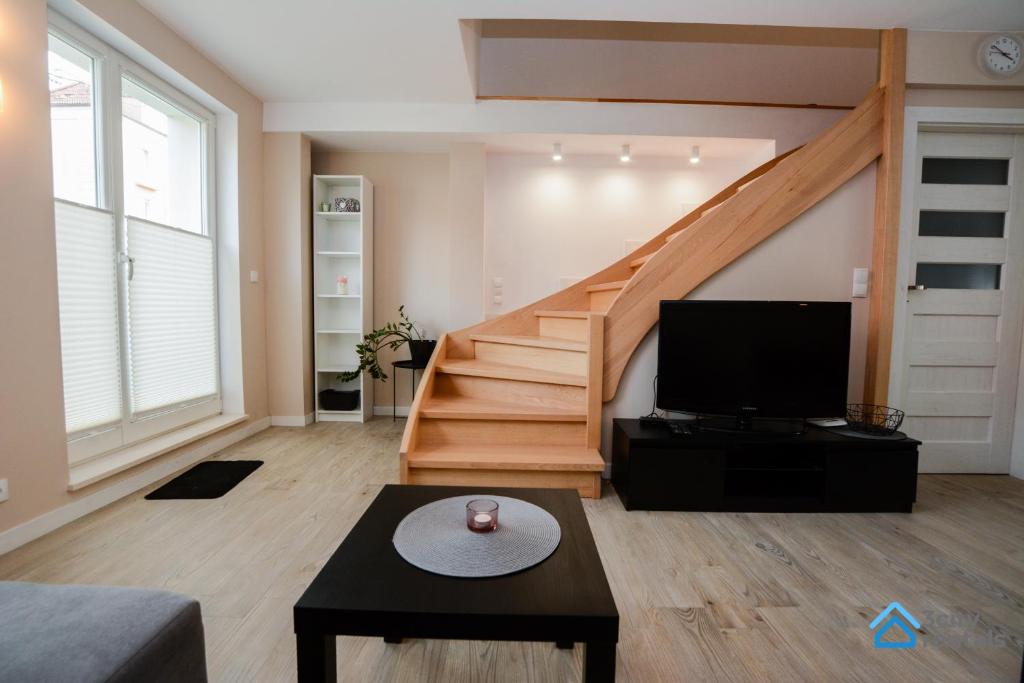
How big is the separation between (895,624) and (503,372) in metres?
2.04

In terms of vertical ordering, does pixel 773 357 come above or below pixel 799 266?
below

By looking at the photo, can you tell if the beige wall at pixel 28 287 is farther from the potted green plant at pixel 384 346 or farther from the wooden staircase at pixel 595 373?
the potted green plant at pixel 384 346

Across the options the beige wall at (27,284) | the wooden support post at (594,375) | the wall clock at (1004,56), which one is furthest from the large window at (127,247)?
the wall clock at (1004,56)

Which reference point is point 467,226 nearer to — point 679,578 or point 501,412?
point 501,412

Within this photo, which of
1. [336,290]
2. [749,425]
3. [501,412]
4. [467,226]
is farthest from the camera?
[336,290]

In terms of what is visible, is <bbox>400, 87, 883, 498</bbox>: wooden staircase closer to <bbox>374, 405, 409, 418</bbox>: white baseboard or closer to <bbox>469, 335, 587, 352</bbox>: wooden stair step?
<bbox>469, 335, 587, 352</bbox>: wooden stair step

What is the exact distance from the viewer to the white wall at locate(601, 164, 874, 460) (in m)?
2.70

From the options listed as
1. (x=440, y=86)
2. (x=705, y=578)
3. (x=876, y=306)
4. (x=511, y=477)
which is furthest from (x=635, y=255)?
(x=705, y=578)

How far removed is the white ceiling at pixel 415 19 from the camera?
2.50 m

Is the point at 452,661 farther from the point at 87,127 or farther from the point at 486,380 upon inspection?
the point at 87,127

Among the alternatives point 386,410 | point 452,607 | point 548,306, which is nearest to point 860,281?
point 548,306

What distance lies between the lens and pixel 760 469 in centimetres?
237

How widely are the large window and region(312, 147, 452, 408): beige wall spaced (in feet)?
4.22

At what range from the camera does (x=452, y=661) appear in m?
1.31
